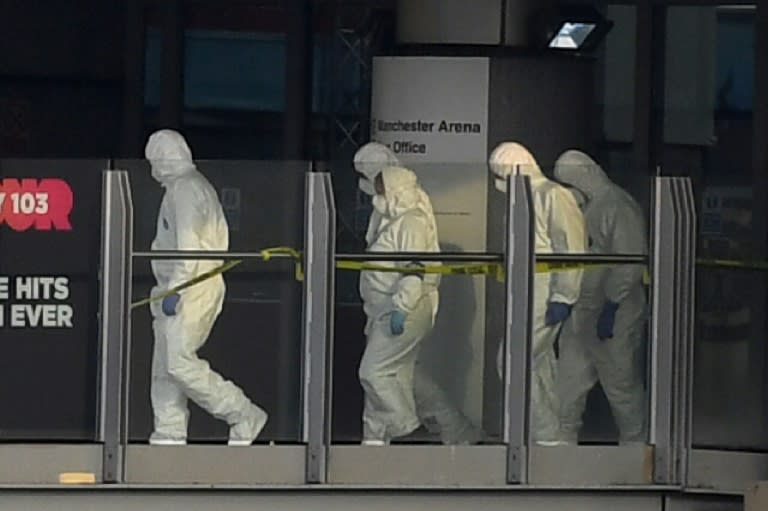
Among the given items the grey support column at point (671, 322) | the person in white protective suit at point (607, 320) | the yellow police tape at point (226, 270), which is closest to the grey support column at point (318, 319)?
the yellow police tape at point (226, 270)

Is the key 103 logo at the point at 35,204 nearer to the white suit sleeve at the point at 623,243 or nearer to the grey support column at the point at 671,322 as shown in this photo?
the white suit sleeve at the point at 623,243

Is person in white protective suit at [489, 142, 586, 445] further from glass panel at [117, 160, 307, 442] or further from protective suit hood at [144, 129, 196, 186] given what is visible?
protective suit hood at [144, 129, 196, 186]

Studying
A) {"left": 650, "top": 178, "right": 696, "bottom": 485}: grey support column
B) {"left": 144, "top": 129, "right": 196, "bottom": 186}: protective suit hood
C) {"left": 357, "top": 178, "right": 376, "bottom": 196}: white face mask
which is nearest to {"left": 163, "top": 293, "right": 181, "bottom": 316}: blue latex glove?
{"left": 144, "top": 129, "right": 196, "bottom": 186}: protective suit hood

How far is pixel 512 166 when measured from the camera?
425 inches

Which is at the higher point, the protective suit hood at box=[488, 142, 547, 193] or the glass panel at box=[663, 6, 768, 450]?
the protective suit hood at box=[488, 142, 547, 193]

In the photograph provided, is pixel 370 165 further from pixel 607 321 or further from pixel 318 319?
pixel 607 321

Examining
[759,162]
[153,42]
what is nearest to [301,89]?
[153,42]

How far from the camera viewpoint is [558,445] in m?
11.0

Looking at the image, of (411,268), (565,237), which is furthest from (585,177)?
(411,268)

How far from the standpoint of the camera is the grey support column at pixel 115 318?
1067cm

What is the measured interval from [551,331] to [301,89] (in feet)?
21.5

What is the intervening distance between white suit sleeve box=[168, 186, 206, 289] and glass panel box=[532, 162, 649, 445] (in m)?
1.67

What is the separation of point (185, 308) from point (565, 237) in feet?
6.39

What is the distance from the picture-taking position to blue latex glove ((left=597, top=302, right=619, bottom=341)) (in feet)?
35.8
